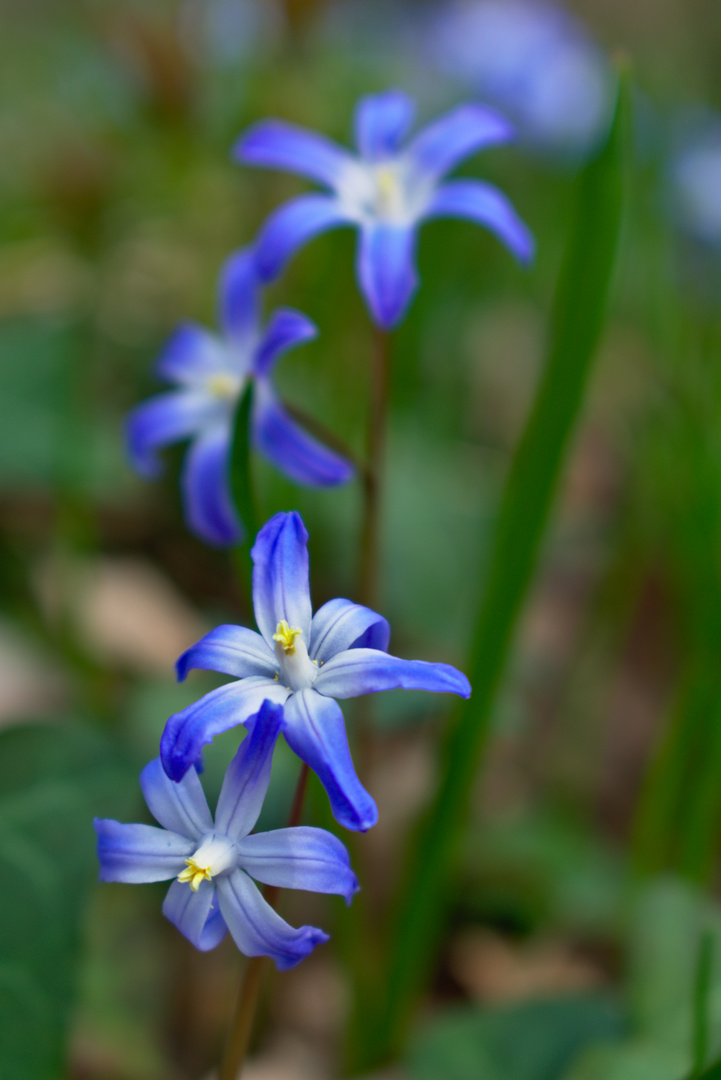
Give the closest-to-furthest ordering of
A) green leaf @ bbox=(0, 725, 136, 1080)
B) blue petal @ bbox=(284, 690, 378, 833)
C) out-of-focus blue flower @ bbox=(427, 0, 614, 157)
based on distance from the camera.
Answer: blue petal @ bbox=(284, 690, 378, 833) → green leaf @ bbox=(0, 725, 136, 1080) → out-of-focus blue flower @ bbox=(427, 0, 614, 157)

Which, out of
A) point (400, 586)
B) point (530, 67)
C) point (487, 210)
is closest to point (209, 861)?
point (487, 210)

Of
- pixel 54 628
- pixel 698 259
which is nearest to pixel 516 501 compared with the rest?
pixel 54 628

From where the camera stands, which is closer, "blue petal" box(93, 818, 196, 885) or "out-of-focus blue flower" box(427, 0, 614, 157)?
"blue petal" box(93, 818, 196, 885)

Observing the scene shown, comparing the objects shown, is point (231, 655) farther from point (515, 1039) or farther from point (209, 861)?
point (515, 1039)

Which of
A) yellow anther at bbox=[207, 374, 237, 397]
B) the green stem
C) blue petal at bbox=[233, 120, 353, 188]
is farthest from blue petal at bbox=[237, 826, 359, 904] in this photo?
blue petal at bbox=[233, 120, 353, 188]

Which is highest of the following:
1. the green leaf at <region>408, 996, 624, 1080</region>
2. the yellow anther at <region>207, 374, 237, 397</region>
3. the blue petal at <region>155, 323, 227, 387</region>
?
the blue petal at <region>155, 323, 227, 387</region>

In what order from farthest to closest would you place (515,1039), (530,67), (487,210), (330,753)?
1. (530,67)
2. (515,1039)
3. (487,210)
4. (330,753)

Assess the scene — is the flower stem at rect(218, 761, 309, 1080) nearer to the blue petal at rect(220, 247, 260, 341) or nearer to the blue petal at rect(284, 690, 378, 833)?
the blue petal at rect(284, 690, 378, 833)
